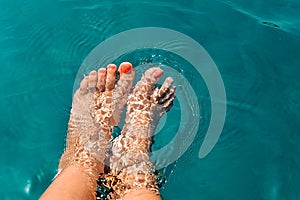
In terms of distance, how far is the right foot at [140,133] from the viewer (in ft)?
8.64

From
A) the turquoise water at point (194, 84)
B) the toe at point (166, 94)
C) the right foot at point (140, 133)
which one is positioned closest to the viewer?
the right foot at point (140, 133)

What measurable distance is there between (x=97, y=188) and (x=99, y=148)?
0.40 meters

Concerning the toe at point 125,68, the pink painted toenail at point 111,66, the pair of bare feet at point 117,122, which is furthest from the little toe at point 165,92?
the pink painted toenail at point 111,66

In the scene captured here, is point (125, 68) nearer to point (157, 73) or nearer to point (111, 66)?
point (111, 66)

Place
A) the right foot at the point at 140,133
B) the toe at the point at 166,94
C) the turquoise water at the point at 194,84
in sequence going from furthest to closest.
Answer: the toe at the point at 166,94, the turquoise water at the point at 194,84, the right foot at the point at 140,133

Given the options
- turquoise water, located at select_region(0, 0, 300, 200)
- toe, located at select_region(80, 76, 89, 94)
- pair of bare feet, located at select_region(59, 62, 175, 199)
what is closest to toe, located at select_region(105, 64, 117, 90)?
pair of bare feet, located at select_region(59, 62, 175, 199)

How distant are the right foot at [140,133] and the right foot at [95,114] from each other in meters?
0.10

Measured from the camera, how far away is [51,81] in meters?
3.24

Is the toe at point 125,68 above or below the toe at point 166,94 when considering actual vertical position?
above

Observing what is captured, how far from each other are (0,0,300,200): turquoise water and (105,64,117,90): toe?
10.7 inches

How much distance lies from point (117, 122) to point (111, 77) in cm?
36

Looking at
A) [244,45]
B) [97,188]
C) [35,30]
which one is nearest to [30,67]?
[35,30]

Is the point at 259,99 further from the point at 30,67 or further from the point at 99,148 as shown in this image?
the point at 30,67

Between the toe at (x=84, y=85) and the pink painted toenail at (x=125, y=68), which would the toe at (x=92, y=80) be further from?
the pink painted toenail at (x=125, y=68)
